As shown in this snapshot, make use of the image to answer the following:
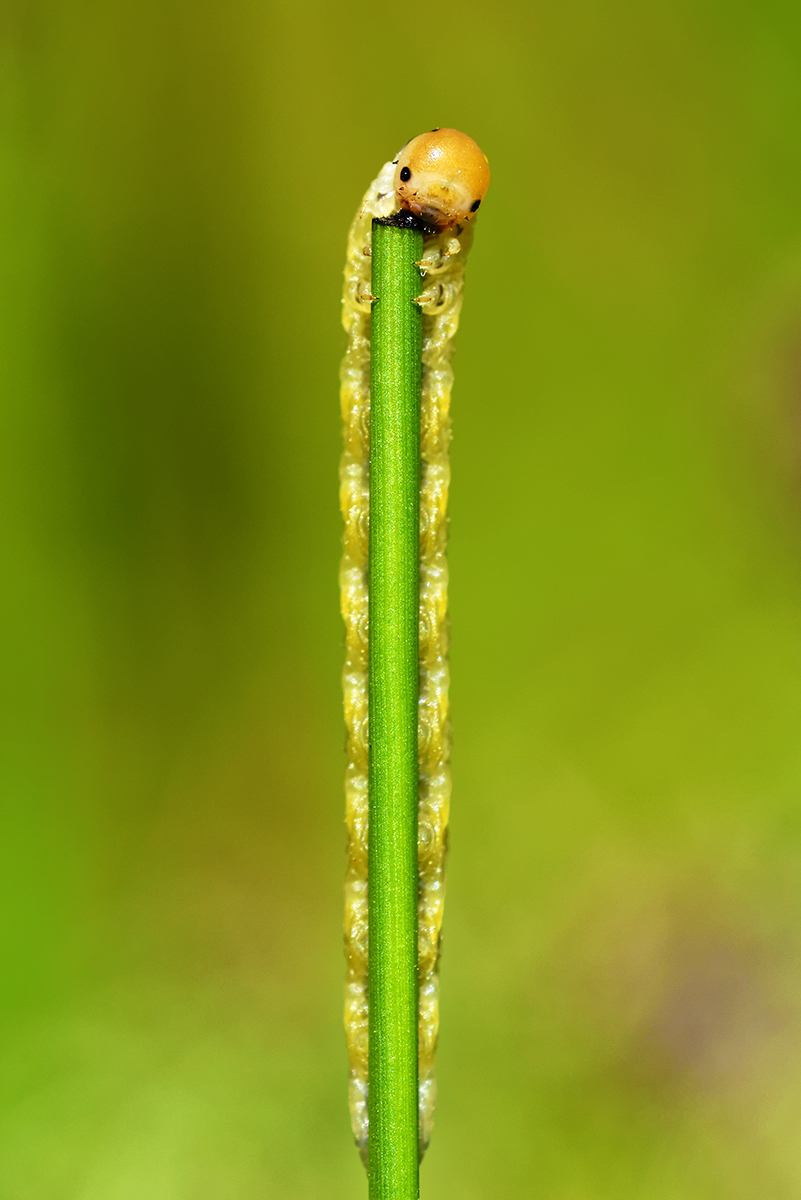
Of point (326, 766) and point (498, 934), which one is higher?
point (326, 766)

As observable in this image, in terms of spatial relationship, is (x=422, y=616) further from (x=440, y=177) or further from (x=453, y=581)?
(x=453, y=581)

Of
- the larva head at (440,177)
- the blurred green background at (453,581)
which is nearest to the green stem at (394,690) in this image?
the larva head at (440,177)

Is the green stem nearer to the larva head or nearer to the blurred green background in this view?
the larva head

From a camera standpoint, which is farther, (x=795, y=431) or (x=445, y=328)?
(x=795, y=431)

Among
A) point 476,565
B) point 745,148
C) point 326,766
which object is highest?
point 745,148

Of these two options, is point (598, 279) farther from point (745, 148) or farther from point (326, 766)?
point (326, 766)

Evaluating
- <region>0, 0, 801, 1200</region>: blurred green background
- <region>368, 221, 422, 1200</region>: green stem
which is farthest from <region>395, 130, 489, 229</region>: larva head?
<region>0, 0, 801, 1200</region>: blurred green background

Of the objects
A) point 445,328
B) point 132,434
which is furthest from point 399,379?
point 132,434

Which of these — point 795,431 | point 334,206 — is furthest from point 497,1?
point 795,431
